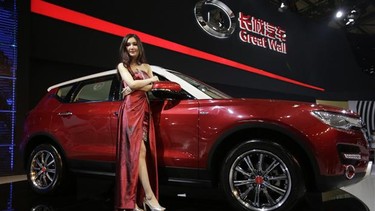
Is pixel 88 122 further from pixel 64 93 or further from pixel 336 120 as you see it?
pixel 336 120

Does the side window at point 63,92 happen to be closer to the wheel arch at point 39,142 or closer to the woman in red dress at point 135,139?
the wheel arch at point 39,142

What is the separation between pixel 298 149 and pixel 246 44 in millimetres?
7606

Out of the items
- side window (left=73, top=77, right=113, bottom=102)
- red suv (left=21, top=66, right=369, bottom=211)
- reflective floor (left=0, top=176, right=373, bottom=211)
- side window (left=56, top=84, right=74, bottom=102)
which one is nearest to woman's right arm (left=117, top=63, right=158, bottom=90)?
red suv (left=21, top=66, right=369, bottom=211)

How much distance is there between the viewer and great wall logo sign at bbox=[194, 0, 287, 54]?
9111mm

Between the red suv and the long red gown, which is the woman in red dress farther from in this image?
the red suv

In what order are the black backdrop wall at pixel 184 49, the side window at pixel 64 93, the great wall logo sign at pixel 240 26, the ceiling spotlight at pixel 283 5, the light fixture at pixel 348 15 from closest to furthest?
the side window at pixel 64 93
the black backdrop wall at pixel 184 49
the great wall logo sign at pixel 240 26
the ceiling spotlight at pixel 283 5
the light fixture at pixel 348 15

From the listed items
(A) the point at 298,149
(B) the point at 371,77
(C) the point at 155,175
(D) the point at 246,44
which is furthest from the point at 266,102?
(B) the point at 371,77

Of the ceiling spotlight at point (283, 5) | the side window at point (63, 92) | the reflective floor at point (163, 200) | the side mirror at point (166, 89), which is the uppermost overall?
the ceiling spotlight at point (283, 5)

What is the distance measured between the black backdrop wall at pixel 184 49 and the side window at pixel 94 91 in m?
2.26

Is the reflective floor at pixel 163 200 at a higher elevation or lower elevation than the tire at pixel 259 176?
lower

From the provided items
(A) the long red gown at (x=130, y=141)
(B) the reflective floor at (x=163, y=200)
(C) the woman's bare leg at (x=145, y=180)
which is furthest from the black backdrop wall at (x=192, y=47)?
(C) the woman's bare leg at (x=145, y=180)

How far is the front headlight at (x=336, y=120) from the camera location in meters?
2.83

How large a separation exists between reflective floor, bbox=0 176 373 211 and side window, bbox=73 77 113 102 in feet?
2.86

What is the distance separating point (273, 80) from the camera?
437 inches
